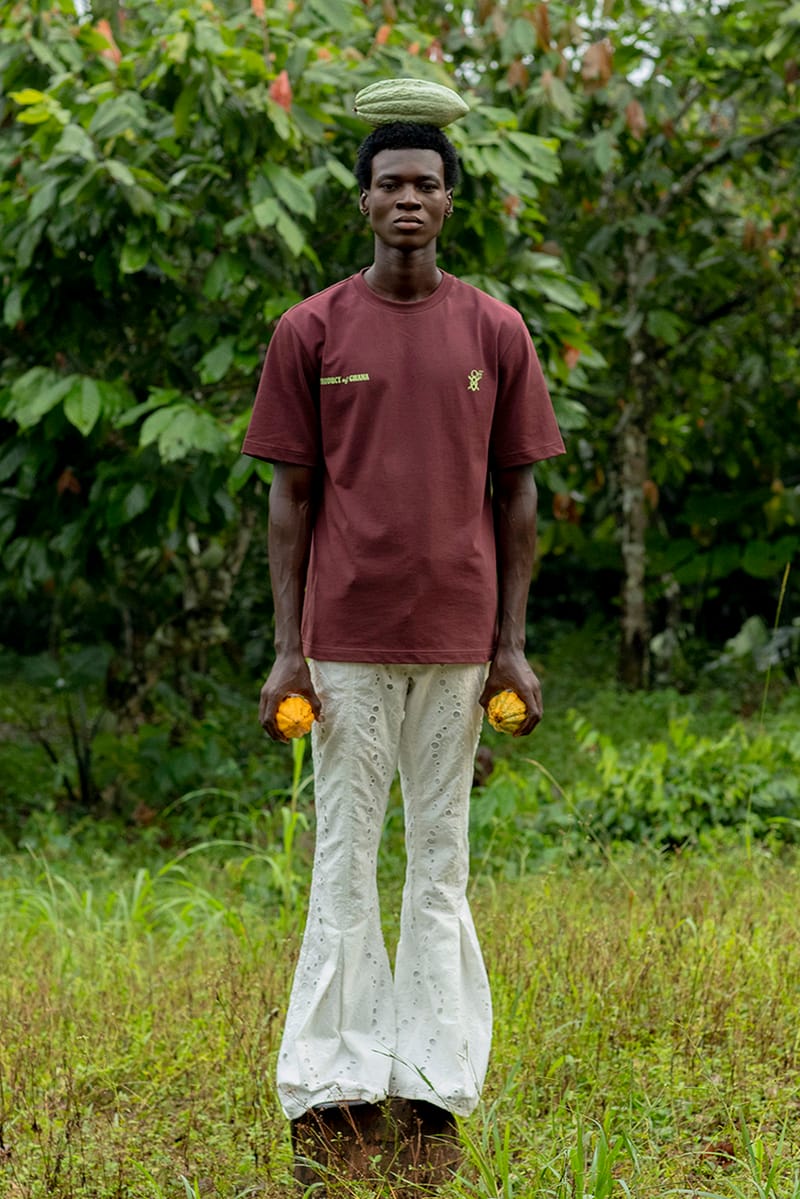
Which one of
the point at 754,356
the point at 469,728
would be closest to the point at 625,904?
the point at 469,728

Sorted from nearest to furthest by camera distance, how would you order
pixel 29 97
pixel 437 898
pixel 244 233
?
pixel 437 898 < pixel 29 97 < pixel 244 233

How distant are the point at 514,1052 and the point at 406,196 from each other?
1.88 metres

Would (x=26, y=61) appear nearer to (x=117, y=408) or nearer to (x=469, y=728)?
(x=117, y=408)

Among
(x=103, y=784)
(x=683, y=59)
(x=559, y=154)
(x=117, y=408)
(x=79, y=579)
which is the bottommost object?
(x=103, y=784)

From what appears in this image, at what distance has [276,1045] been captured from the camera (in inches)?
129

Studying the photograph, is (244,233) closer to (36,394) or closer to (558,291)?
(36,394)

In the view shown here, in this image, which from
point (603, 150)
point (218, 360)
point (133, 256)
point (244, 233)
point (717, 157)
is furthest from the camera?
point (717, 157)

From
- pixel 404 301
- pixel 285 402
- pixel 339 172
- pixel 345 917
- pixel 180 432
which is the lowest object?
pixel 345 917

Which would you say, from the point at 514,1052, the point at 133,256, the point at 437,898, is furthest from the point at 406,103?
the point at 133,256

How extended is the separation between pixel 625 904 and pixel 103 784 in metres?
3.08

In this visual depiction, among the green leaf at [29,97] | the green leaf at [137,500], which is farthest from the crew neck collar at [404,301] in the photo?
the green leaf at [137,500]

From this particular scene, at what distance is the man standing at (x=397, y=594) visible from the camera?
2.54 metres

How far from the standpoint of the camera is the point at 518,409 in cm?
268

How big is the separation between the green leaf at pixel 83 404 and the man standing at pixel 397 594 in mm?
2126
